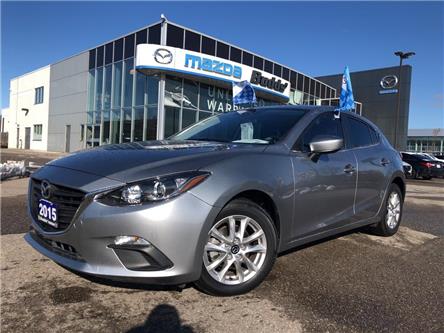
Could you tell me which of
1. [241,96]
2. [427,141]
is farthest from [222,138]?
[427,141]

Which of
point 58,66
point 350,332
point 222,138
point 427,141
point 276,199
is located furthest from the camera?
point 427,141

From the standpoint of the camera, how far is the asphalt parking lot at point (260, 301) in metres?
2.80

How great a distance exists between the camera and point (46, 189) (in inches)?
124

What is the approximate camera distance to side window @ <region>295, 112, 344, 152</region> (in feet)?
13.1

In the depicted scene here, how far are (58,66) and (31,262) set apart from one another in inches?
1267

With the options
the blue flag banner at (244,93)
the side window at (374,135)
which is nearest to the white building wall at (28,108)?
the blue flag banner at (244,93)

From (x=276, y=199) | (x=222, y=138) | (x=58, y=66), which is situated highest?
(x=58, y=66)

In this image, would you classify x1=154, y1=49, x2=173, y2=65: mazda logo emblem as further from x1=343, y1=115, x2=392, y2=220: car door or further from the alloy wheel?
the alloy wheel

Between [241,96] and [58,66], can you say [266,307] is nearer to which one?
[241,96]

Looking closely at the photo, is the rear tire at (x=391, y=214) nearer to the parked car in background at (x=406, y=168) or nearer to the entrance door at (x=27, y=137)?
the parked car in background at (x=406, y=168)

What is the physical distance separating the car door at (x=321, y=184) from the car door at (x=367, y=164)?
0.62ft

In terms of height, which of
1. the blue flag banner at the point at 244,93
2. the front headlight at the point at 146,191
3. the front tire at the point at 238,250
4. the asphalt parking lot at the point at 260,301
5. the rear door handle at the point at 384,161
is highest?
the blue flag banner at the point at 244,93

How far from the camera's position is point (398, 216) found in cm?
589

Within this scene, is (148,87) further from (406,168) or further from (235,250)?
(235,250)
